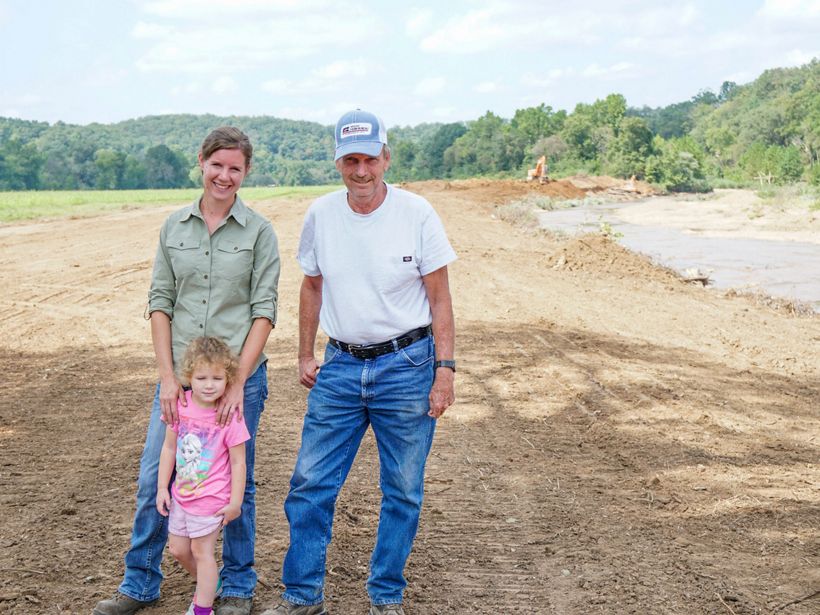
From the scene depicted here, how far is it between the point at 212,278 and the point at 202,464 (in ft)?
2.56

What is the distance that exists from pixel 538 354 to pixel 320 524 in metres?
6.73

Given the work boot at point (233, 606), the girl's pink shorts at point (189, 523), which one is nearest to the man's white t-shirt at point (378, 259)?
the girl's pink shorts at point (189, 523)

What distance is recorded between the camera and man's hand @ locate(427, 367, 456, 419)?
13.0 ft

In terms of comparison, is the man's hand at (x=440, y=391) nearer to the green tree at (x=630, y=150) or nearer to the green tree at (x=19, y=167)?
the green tree at (x=630, y=150)

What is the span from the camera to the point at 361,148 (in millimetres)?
3740

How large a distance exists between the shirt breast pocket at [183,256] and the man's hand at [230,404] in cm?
53

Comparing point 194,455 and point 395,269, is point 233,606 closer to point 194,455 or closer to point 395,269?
point 194,455

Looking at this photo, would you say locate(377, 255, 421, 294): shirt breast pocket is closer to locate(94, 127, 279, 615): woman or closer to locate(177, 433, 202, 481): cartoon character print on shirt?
locate(94, 127, 279, 615): woman

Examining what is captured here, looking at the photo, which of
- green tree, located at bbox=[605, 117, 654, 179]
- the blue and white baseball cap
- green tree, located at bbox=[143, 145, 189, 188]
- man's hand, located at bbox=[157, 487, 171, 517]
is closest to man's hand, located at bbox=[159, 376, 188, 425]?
man's hand, located at bbox=[157, 487, 171, 517]

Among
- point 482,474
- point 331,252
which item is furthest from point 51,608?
point 482,474

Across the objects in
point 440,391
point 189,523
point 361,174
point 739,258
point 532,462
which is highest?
point 361,174

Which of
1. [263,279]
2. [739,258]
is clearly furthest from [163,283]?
[739,258]

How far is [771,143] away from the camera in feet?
344

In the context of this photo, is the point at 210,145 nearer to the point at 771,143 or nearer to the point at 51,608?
the point at 51,608
